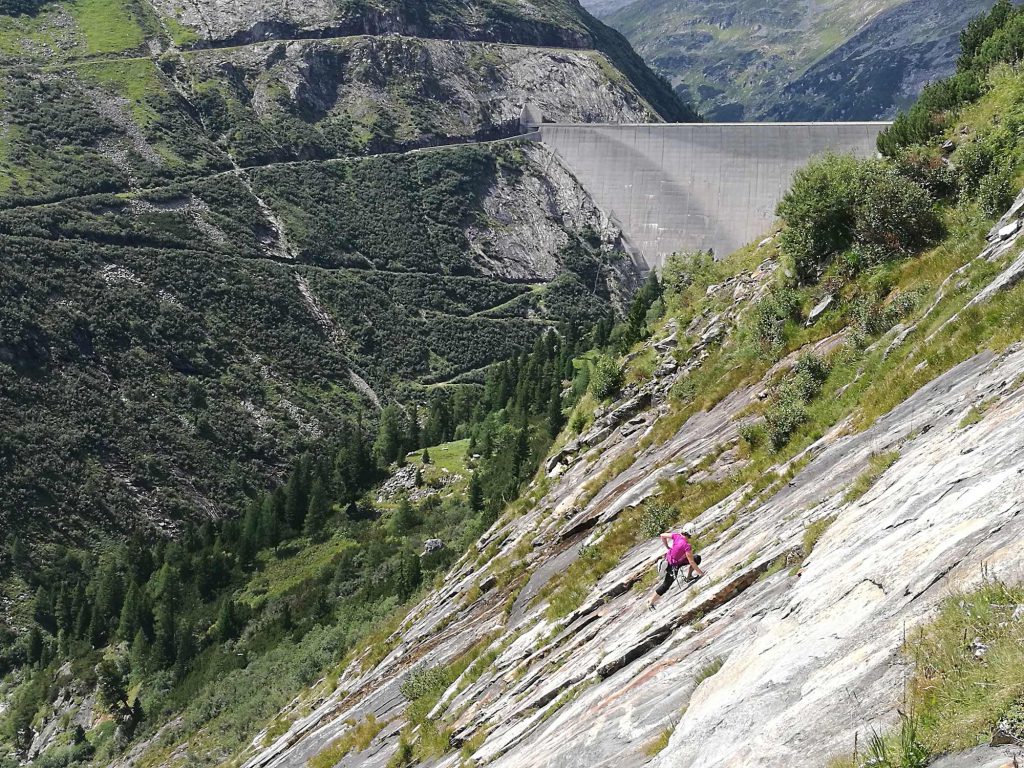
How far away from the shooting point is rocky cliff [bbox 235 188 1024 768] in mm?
7836

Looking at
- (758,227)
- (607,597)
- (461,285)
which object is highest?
(461,285)

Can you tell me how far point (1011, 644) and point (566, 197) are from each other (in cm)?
17267

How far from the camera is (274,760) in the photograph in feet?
101

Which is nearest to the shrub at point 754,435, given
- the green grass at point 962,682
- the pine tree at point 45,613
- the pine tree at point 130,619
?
the green grass at point 962,682

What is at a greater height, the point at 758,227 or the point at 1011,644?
the point at 1011,644

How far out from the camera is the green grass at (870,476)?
11.8m

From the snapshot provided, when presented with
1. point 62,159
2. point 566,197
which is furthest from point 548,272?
point 62,159

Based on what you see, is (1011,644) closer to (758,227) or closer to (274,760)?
(274,760)

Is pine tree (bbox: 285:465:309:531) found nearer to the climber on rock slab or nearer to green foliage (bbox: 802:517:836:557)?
the climber on rock slab

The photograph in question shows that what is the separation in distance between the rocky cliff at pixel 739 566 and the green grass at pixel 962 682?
23cm

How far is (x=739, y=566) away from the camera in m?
12.8

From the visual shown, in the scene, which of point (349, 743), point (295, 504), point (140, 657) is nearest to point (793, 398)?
point (349, 743)

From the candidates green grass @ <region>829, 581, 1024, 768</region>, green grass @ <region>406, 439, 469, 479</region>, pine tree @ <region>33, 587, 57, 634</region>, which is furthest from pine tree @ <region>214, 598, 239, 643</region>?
green grass @ <region>829, 581, 1024, 768</region>

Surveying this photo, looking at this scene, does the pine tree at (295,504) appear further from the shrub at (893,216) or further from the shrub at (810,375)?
the shrub at (810,375)
